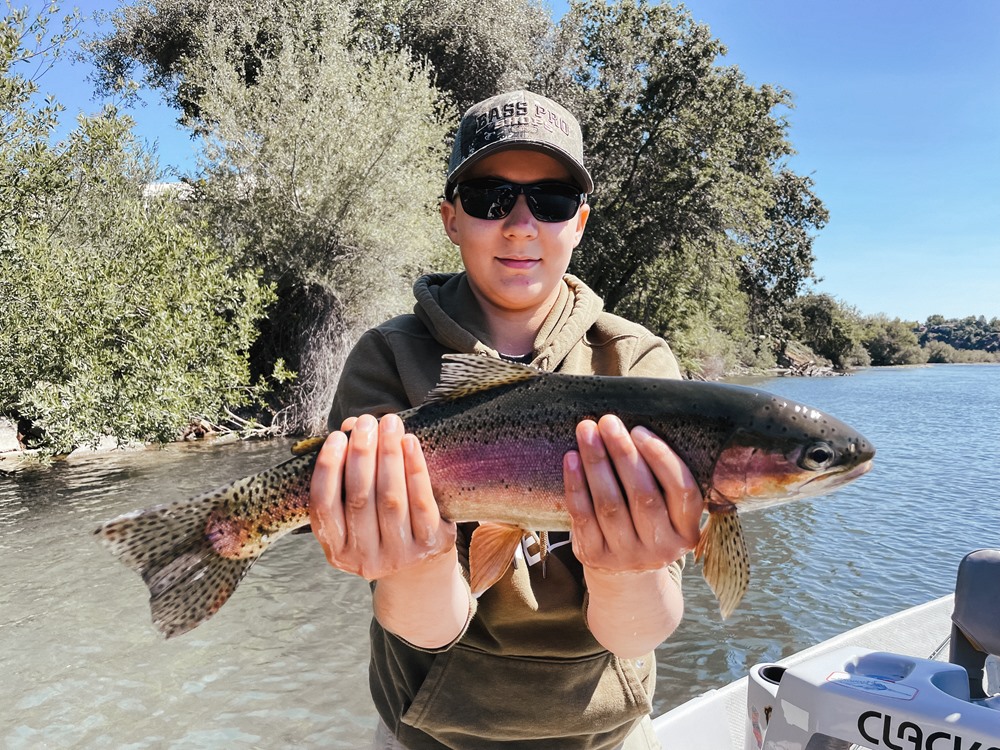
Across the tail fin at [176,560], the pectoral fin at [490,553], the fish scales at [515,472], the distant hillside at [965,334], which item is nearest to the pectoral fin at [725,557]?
the fish scales at [515,472]

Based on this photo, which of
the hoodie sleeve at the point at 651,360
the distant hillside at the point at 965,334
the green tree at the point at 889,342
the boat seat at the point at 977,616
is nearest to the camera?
the hoodie sleeve at the point at 651,360

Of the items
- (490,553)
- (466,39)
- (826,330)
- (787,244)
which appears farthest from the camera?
(826,330)

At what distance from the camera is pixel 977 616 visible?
141 inches

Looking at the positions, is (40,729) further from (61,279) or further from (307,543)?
(61,279)

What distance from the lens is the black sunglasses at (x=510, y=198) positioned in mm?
2516

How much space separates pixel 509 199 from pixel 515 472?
99 centimetres

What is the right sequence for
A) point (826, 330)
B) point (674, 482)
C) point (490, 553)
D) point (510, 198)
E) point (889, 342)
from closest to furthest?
point (674, 482), point (490, 553), point (510, 198), point (826, 330), point (889, 342)

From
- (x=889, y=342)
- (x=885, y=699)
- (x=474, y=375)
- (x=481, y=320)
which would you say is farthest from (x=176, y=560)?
(x=889, y=342)

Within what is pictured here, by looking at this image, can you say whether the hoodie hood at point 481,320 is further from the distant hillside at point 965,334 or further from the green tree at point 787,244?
the distant hillside at point 965,334

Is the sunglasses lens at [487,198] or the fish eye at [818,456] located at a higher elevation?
the sunglasses lens at [487,198]

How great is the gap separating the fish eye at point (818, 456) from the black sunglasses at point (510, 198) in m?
1.14

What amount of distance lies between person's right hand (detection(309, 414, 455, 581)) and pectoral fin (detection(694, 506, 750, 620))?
0.80 metres

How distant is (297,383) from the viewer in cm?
2034

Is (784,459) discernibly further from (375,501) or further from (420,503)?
(375,501)
